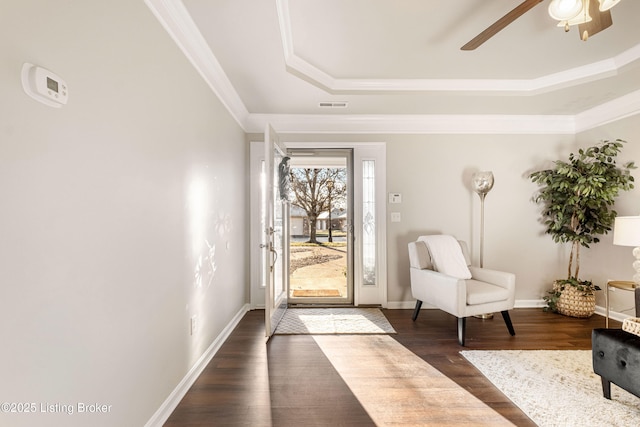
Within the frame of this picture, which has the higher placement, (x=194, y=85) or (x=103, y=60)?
(x=194, y=85)

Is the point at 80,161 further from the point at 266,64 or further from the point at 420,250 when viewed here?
the point at 420,250

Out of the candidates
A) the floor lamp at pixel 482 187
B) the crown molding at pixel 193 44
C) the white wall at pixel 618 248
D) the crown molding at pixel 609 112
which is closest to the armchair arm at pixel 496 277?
the floor lamp at pixel 482 187

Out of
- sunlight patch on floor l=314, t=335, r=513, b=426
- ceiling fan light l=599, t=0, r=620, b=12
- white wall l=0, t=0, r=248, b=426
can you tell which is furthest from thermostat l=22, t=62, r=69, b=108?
ceiling fan light l=599, t=0, r=620, b=12

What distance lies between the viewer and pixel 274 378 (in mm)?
2227

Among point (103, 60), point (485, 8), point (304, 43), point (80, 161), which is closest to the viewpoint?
point (80, 161)

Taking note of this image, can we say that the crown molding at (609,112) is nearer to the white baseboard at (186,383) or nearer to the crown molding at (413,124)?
the crown molding at (413,124)

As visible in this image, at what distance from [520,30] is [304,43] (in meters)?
1.69

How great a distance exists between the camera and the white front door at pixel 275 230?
9.61ft

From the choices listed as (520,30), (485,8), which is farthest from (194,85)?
(520,30)

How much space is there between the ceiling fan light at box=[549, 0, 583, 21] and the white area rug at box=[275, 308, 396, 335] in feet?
9.22

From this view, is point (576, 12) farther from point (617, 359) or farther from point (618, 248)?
point (618, 248)

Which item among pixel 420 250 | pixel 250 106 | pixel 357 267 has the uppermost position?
pixel 250 106

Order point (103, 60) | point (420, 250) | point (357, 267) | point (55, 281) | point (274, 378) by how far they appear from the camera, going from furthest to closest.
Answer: point (357, 267)
point (420, 250)
point (274, 378)
point (103, 60)
point (55, 281)

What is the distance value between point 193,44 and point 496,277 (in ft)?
11.4
